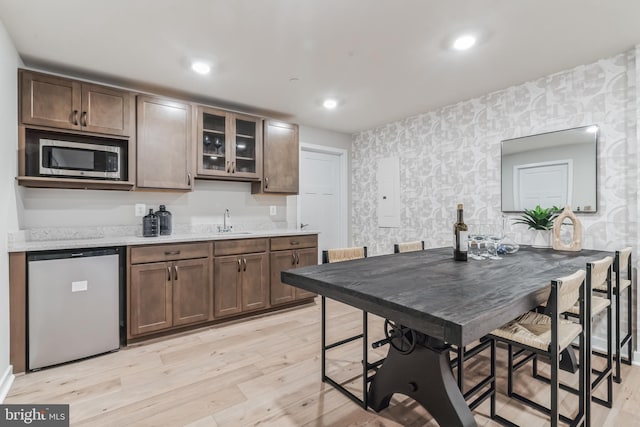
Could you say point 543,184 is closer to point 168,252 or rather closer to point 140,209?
point 168,252

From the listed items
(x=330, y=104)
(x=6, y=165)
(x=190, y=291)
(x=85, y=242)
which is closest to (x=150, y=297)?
(x=190, y=291)

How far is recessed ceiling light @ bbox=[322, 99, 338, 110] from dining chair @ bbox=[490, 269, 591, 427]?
2.71m

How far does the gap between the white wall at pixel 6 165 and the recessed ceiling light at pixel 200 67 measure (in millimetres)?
1157

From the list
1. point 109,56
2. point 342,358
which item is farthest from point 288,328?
point 109,56

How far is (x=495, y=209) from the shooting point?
3238mm

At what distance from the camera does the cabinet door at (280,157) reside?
148 inches

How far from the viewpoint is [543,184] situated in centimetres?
289

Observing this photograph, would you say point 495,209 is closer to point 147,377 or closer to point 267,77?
point 267,77

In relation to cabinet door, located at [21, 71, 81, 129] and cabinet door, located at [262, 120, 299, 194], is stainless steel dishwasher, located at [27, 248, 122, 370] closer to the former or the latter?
cabinet door, located at [21, 71, 81, 129]

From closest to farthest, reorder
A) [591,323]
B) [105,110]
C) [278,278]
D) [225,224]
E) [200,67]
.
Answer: [591,323] → [200,67] → [105,110] → [278,278] → [225,224]

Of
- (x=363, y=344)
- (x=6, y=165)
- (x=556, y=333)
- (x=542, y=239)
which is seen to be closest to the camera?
(x=556, y=333)

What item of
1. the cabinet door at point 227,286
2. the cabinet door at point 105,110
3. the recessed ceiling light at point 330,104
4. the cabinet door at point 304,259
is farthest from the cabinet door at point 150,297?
the recessed ceiling light at point 330,104

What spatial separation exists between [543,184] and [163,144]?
140 inches

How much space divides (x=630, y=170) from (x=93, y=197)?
450 centimetres
